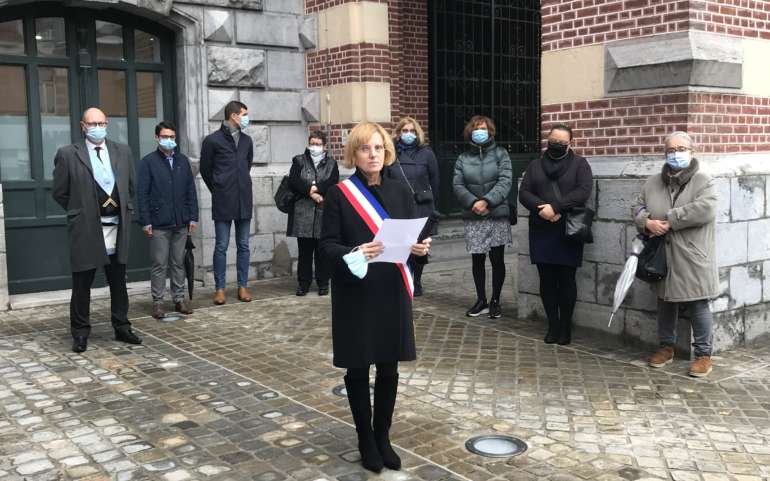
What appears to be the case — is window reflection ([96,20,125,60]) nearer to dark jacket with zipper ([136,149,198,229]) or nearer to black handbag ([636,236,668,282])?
dark jacket with zipper ([136,149,198,229])

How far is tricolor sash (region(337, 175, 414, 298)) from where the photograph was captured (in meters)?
3.98

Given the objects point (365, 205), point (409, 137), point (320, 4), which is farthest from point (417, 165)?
point (365, 205)

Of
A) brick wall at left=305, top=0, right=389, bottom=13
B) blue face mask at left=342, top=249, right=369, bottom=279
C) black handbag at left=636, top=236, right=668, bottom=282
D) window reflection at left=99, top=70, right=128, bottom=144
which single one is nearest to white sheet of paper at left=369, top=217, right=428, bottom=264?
blue face mask at left=342, top=249, right=369, bottom=279

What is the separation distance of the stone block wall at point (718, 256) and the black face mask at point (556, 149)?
423mm

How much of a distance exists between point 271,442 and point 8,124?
593 cm

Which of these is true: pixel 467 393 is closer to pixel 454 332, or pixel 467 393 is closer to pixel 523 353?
pixel 523 353

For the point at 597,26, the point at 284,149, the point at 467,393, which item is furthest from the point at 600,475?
the point at 284,149

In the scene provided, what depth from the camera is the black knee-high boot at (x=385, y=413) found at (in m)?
4.11

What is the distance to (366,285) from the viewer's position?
3.96m

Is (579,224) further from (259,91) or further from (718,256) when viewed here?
(259,91)

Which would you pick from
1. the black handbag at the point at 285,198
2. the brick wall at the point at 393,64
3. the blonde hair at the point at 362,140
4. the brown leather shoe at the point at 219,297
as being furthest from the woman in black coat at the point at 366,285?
the brick wall at the point at 393,64

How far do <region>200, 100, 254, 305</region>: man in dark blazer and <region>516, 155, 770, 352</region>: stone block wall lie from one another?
3.77 meters

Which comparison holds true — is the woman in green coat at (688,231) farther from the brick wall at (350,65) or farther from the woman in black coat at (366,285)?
the brick wall at (350,65)

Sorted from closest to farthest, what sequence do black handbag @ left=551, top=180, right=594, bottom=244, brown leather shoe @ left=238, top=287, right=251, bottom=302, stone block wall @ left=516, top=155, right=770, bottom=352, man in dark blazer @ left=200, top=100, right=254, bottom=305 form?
stone block wall @ left=516, top=155, right=770, bottom=352
black handbag @ left=551, top=180, right=594, bottom=244
man in dark blazer @ left=200, top=100, right=254, bottom=305
brown leather shoe @ left=238, top=287, right=251, bottom=302
